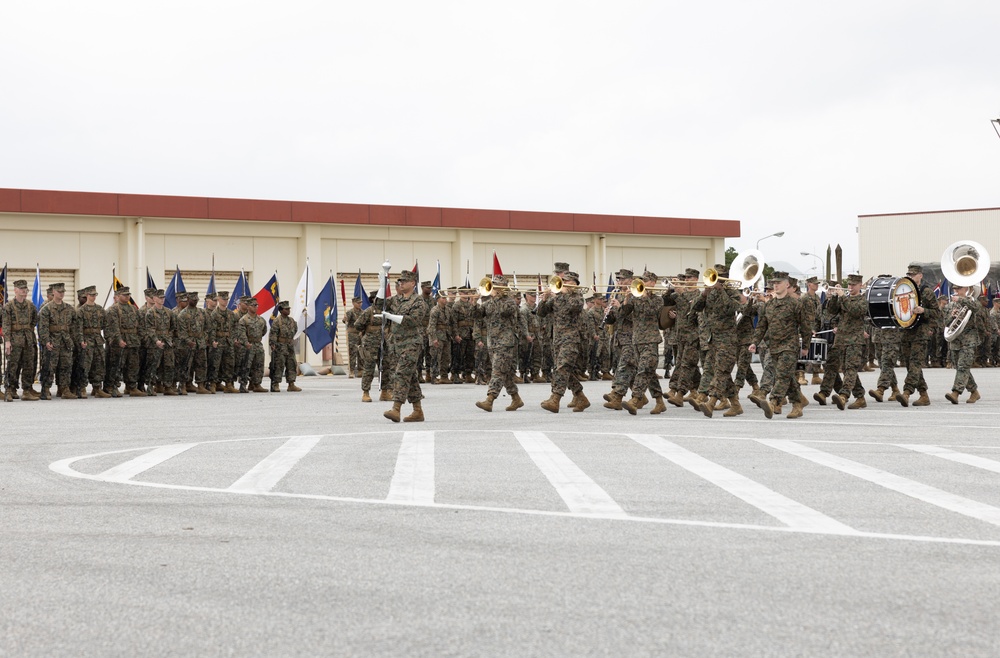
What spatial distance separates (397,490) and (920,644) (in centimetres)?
486

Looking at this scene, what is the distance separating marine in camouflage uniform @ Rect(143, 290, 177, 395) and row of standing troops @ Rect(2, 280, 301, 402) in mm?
19

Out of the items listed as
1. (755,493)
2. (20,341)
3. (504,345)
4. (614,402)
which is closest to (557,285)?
(504,345)

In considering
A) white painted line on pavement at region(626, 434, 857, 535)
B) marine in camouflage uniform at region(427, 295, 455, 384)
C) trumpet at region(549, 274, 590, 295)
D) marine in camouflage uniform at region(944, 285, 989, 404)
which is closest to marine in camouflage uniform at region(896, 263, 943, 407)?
marine in camouflage uniform at region(944, 285, 989, 404)

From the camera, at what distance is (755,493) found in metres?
8.62

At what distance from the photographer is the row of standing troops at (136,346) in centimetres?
2162

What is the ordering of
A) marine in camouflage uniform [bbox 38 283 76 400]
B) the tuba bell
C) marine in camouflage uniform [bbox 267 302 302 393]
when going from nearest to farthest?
the tuba bell → marine in camouflage uniform [bbox 38 283 76 400] → marine in camouflage uniform [bbox 267 302 302 393]

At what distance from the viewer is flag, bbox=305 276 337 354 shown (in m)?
30.8

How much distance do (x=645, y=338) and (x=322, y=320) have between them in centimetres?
1521

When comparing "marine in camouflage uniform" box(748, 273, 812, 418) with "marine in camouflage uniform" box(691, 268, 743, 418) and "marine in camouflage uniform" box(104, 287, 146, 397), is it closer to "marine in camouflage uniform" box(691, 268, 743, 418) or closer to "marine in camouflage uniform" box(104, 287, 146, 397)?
"marine in camouflage uniform" box(691, 268, 743, 418)

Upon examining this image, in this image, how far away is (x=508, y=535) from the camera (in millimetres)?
7016

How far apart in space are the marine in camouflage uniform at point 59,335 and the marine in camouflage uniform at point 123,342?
0.83m

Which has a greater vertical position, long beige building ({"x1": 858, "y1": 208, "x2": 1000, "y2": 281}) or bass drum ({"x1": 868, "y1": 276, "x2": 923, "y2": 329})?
long beige building ({"x1": 858, "y1": 208, "x2": 1000, "y2": 281})

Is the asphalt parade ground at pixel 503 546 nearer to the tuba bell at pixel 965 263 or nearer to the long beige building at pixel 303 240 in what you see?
the tuba bell at pixel 965 263

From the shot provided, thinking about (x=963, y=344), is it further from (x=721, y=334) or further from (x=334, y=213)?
(x=334, y=213)
